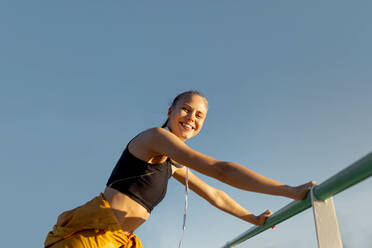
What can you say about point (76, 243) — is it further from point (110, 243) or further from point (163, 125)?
point (163, 125)

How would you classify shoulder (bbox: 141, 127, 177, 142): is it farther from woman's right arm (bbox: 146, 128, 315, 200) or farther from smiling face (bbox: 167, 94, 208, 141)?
smiling face (bbox: 167, 94, 208, 141)

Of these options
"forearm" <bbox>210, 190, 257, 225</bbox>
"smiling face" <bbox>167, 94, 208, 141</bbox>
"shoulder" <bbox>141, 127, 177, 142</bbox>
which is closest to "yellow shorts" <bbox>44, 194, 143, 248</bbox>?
"shoulder" <bbox>141, 127, 177, 142</bbox>

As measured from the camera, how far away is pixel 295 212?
5.39 feet

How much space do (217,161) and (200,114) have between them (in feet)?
2.61

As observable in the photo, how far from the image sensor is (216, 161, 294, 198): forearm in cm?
148

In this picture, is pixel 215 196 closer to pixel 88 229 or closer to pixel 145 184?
pixel 145 184

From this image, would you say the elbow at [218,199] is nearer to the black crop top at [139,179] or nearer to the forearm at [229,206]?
the forearm at [229,206]

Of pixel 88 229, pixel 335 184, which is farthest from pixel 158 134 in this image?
pixel 335 184

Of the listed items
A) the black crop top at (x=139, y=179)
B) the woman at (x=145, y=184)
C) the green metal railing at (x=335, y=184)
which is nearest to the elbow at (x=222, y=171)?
the woman at (x=145, y=184)

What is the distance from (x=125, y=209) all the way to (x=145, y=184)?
19 cm

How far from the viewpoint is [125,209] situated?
1974 mm

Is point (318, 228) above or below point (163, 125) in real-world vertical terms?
below

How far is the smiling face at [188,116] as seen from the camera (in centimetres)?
241

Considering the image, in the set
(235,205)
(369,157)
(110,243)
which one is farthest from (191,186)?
(369,157)
